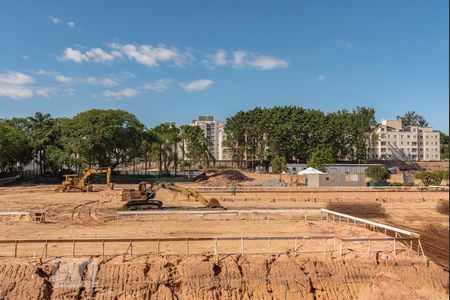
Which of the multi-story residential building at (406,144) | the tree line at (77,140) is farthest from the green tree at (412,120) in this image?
the tree line at (77,140)

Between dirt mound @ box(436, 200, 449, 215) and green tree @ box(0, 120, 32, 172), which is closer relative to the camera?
dirt mound @ box(436, 200, 449, 215)

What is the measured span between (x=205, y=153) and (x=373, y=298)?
80.1 meters

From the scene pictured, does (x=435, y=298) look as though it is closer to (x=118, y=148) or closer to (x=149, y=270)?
(x=149, y=270)

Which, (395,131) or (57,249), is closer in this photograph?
(57,249)

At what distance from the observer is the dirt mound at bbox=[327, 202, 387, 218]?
126 feet

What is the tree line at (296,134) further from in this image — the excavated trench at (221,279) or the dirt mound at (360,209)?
the excavated trench at (221,279)

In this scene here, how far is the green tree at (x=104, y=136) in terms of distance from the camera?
229ft

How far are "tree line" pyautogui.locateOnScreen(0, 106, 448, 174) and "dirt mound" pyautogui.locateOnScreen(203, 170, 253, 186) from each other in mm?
8909

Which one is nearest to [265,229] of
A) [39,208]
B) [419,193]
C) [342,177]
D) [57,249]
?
[57,249]

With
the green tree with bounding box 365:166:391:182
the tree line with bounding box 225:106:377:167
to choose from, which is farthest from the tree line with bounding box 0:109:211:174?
the green tree with bounding box 365:166:391:182

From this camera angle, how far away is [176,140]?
8844cm

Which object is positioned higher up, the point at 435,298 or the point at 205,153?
the point at 205,153

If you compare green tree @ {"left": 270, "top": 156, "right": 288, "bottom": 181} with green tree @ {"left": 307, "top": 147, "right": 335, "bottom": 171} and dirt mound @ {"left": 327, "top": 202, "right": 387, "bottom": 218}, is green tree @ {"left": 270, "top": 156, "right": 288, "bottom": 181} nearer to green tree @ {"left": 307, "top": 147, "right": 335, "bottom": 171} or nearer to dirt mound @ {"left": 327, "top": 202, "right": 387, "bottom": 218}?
green tree @ {"left": 307, "top": 147, "right": 335, "bottom": 171}

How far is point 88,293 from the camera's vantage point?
54.9ft
